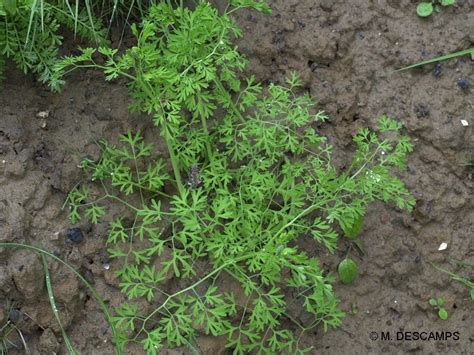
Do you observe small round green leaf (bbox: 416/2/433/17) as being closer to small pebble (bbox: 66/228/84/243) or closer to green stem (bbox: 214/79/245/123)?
green stem (bbox: 214/79/245/123)

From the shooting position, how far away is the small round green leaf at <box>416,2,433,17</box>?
3471 millimetres

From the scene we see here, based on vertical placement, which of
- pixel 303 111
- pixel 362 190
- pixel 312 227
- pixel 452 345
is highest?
pixel 303 111

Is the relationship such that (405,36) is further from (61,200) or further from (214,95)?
(61,200)

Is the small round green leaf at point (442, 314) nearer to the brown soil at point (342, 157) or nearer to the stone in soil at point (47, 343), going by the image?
the brown soil at point (342, 157)

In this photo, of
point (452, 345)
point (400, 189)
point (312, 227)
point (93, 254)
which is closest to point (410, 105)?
point (400, 189)

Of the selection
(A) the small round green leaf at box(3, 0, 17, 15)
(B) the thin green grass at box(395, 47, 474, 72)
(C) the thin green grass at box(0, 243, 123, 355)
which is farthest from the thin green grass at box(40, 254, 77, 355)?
(B) the thin green grass at box(395, 47, 474, 72)

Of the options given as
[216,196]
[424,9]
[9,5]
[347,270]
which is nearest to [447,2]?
[424,9]

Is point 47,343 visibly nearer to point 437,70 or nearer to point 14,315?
point 14,315

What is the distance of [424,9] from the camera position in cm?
348

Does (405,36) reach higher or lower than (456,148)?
higher

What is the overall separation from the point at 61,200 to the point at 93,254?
26 centimetres

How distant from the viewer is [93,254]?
302 centimetres

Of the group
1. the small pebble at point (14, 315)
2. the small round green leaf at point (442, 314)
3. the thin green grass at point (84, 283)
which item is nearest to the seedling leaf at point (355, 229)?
the small round green leaf at point (442, 314)

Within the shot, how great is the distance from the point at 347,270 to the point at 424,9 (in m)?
1.30
